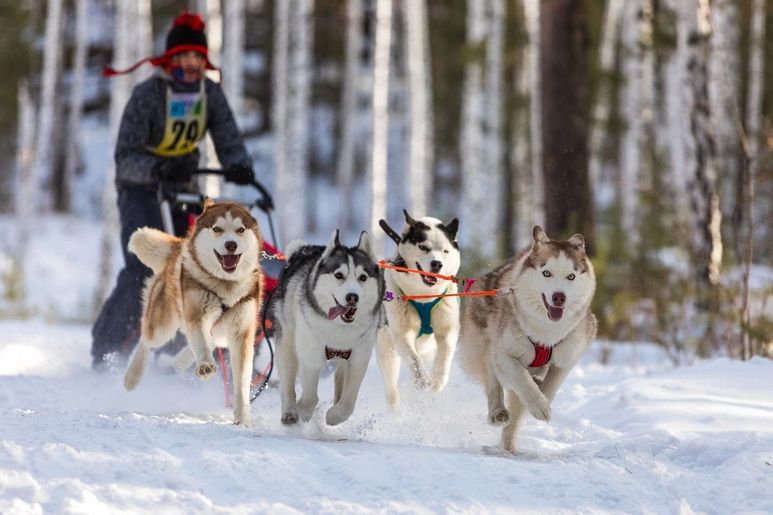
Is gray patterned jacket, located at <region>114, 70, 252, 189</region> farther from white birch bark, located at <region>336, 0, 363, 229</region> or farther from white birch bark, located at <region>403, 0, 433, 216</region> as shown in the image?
white birch bark, located at <region>336, 0, 363, 229</region>

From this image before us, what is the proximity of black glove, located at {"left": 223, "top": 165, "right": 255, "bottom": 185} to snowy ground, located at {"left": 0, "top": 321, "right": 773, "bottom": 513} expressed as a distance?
4.17 ft

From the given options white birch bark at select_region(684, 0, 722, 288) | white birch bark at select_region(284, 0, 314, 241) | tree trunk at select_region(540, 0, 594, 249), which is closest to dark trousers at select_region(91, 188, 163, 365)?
white birch bark at select_region(684, 0, 722, 288)

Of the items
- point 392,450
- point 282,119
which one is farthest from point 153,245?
point 282,119

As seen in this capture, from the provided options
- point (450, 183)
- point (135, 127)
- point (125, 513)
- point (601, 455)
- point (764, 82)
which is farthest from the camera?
point (450, 183)

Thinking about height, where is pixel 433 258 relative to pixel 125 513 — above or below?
above

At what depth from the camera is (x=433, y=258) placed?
227 inches

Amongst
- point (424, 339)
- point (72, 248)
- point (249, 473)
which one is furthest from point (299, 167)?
point (249, 473)

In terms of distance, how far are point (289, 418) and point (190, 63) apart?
271 centimetres

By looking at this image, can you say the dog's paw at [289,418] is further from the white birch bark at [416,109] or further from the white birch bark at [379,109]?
the white birch bark at [416,109]

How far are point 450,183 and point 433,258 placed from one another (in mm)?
23193

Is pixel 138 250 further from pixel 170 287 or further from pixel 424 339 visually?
pixel 424 339

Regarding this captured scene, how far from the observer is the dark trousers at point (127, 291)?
6.64 metres

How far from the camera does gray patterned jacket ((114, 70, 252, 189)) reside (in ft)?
21.4

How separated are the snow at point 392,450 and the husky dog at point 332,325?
18 centimetres
